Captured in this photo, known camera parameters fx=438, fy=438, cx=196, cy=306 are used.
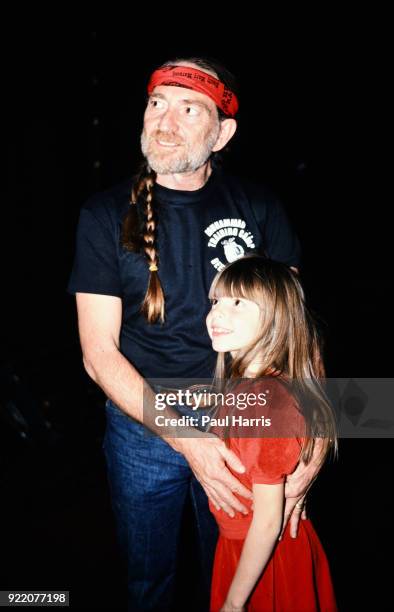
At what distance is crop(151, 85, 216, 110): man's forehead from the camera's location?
1.46 m

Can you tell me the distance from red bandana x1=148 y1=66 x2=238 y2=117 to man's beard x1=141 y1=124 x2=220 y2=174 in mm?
164

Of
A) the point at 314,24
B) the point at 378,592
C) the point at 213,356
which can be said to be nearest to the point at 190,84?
the point at 213,356

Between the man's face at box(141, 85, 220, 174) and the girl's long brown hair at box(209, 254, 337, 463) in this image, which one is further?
the man's face at box(141, 85, 220, 174)

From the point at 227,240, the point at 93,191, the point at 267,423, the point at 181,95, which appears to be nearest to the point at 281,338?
the point at 267,423

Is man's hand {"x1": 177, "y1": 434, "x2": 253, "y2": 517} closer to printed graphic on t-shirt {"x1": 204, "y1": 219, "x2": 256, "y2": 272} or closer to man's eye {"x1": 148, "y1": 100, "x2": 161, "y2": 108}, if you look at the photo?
printed graphic on t-shirt {"x1": 204, "y1": 219, "x2": 256, "y2": 272}

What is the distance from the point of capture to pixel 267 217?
1.62 metres

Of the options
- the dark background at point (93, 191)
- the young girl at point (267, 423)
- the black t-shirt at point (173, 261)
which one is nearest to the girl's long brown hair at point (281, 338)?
the young girl at point (267, 423)

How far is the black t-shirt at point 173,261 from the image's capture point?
1401mm

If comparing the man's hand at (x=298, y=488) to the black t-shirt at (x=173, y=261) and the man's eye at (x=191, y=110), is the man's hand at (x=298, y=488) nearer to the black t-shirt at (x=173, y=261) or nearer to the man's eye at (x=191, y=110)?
the black t-shirt at (x=173, y=261)

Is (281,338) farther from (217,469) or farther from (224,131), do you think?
(224,131)

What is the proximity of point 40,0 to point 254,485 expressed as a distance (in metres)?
3.24

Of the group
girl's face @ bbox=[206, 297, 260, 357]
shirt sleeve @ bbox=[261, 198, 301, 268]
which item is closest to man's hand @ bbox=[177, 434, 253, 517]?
girl's face @ bbox=[206, 297, 260, 357]

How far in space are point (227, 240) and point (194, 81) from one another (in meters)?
0.54

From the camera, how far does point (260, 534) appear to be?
1135 millimetres
